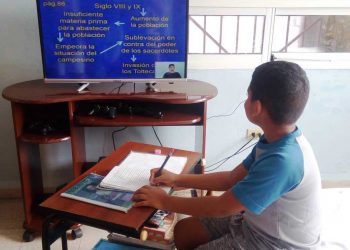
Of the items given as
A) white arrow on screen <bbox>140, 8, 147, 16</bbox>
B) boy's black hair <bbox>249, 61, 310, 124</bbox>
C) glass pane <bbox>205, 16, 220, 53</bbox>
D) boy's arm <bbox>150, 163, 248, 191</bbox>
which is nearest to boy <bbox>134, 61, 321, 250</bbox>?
boy's black hair <bbox>249, 61, 310, 124</bbox>

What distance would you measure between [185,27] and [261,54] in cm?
76

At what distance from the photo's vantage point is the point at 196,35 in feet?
8.23

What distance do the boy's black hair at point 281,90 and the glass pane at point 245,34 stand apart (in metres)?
1.49

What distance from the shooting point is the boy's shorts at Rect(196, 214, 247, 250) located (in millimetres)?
1217

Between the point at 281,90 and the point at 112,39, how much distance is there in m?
1.21

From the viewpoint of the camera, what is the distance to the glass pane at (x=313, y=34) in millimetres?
2523

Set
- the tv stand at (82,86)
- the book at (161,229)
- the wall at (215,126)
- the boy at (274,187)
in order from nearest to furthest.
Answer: the boy at (274,187) → the book at (161,229) → the tv stand at (82,86) → the wall at (215,126)

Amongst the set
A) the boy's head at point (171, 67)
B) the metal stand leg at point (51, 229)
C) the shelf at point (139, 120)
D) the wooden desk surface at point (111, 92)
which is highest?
the boy's head at point (171, 67)

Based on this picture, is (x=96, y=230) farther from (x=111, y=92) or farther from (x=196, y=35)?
(x=196, y=35)

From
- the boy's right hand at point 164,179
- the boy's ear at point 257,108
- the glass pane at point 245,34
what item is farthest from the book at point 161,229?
the glass pane at point 245,34

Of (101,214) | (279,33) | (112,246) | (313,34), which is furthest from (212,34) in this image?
A: (101,214)

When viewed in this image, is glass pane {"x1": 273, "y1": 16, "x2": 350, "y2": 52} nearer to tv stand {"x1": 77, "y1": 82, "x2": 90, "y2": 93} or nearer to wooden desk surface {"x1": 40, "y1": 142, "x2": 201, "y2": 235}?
tv stand {"x1": 77, "y1": 82, "x2": 90, "y2": 93}

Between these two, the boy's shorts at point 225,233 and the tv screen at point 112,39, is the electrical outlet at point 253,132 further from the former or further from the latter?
the boy's shorts at point 225,233

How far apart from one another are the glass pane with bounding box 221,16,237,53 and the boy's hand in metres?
1.62
